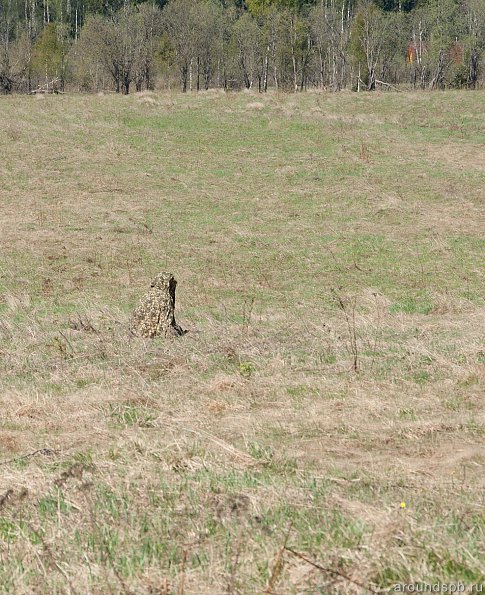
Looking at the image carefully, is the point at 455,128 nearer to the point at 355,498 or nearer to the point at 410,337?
the point at 410,337

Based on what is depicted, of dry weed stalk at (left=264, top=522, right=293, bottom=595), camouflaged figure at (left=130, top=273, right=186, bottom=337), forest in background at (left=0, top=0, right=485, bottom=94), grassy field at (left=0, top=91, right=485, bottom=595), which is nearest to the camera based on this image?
dry weed stalk at (left=264, top=522, right=293, bottom=595)

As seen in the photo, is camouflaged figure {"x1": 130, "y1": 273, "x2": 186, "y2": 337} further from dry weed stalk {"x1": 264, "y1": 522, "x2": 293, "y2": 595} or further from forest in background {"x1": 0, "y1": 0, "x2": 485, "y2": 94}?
forest in background {"x1": 0, "y1": 0, "x2": 485, "y2": 94}

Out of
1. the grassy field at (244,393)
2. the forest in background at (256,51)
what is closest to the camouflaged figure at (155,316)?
the grassy field at (244,393)

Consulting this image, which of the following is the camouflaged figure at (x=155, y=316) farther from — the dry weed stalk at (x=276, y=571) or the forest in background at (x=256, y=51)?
the forest in background at (x=256, y=51)

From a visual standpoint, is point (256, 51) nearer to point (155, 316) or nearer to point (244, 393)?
point (155, 316)

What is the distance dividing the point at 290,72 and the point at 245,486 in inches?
2659

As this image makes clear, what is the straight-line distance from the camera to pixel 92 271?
59.4 ft

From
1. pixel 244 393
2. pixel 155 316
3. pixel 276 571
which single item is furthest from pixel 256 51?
pixel 276 571

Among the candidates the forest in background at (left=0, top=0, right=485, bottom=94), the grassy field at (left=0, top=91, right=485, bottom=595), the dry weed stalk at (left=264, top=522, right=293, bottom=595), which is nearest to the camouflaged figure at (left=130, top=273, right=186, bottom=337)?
the grassy field at (left=0, top=91, right=485, bottom=595)

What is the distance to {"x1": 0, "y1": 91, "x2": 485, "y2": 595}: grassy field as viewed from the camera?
372 cm

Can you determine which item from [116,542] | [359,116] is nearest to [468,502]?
[116,542]

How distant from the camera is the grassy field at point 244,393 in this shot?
12.2 feet

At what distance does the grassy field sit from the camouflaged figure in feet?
1.47

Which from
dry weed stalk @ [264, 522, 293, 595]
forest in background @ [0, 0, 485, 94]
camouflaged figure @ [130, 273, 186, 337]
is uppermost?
forest in background @ [0, 0, 485, 94]
